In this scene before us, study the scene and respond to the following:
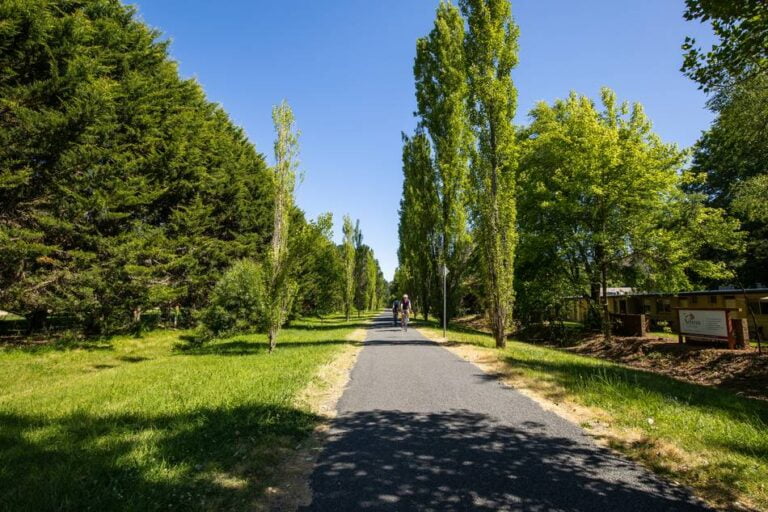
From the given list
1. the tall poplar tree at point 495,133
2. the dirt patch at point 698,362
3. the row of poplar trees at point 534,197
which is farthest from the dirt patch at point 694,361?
the tall poplar tree at point 495,133

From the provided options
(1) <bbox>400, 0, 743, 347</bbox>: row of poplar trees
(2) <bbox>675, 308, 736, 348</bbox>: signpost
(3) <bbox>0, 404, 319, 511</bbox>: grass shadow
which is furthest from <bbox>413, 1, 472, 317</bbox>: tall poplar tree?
(3) <bbox>0, 404, 319, 511</bbox>: grass shadow

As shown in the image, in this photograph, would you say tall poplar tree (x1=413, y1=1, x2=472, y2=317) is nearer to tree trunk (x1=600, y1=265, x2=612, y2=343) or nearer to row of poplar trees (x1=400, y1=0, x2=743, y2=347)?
row of poplar trees (x1=400, y1=0, x2=743, y2=347)

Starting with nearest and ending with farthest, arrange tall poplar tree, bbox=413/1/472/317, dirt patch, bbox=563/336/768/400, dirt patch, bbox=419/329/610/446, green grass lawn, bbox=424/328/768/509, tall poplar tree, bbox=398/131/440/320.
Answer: green grass lawn, bbox=424/328/768/509 → dirt patch, bbox=419/329/610/446 → dirt patch, bbox=563/336/768/400 → tall poplar tree, bbox=413/1/472/317 → tall poplar tree, bbox=398/131/440/320

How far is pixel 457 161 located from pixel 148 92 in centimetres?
1750

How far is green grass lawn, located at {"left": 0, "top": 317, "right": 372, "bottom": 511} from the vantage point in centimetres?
335

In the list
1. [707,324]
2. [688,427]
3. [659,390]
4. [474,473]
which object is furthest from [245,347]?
[707,324]

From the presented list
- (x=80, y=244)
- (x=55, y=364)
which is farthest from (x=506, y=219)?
(x=80, y=244)

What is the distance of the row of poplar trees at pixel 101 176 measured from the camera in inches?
527

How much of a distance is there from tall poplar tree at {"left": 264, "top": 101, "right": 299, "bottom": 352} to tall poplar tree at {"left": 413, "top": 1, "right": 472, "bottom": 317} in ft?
39.1

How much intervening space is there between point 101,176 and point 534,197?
75.9 ft

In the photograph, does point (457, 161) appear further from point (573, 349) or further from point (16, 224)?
point (16, 224)

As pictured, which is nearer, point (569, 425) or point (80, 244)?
point (569, 425)

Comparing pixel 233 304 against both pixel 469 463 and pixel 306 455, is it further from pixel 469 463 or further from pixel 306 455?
pixel 469 463

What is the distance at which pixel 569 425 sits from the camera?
217 inches
